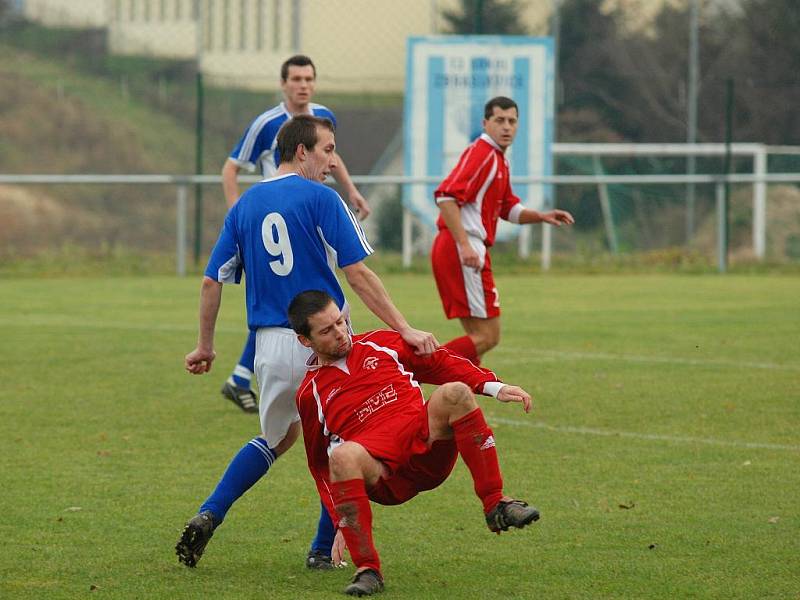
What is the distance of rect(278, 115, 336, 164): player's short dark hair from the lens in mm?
5734

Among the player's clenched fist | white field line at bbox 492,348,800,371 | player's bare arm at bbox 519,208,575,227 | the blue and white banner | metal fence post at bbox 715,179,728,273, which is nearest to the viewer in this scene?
the player's clenched fist

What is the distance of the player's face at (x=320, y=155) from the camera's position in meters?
5.74

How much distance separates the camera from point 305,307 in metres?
5.37

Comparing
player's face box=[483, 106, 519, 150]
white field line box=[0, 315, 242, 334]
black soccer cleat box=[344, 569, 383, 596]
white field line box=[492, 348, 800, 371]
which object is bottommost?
black soccer cleat box=[344, 569, 383, 596]

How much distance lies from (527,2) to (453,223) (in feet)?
80.2

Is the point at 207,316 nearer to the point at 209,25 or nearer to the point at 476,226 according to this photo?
the point at 476,226

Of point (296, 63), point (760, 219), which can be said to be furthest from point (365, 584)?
point (760, 219)

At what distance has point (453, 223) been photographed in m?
9.77

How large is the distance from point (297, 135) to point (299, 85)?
143 inches

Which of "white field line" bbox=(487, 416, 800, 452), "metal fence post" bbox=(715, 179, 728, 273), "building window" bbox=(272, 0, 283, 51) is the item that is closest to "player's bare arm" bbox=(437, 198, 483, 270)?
"white field line" bbox=(487, 416, 800, 452)

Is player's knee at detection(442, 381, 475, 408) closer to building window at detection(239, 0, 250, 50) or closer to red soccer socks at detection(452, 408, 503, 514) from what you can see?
red soccer socks at detection(452, 408, 503, 514)

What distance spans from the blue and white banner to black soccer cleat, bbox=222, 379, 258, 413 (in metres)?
12.1

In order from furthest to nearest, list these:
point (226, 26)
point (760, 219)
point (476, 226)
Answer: point (226, 26), point (760, 219), point (476, 226)

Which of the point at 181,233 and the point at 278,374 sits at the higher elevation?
the point at 181,233
